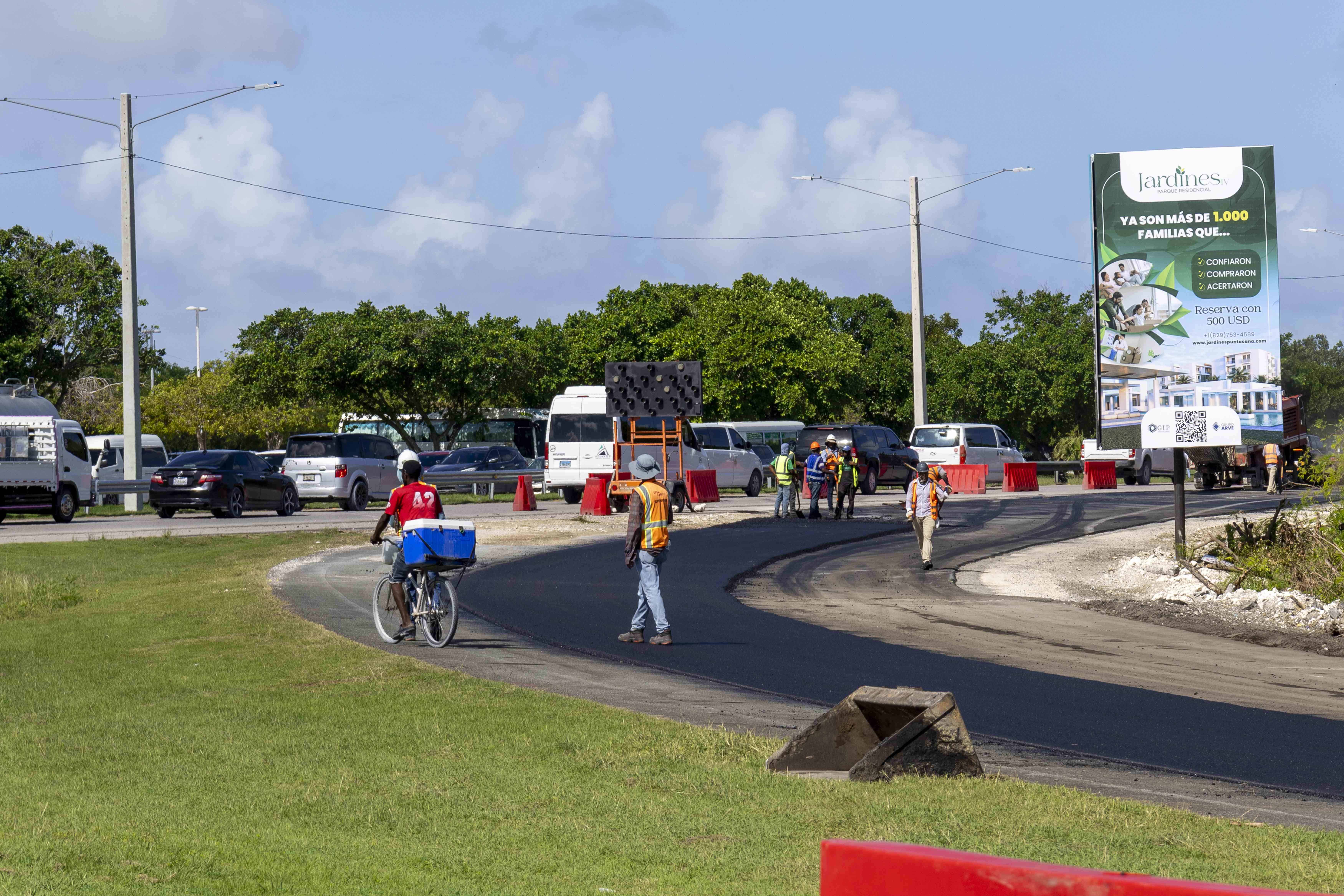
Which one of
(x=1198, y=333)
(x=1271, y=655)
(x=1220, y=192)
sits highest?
(x=1220, y=192)

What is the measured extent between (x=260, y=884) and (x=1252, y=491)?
35961 mm

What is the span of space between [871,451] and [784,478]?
1183cm

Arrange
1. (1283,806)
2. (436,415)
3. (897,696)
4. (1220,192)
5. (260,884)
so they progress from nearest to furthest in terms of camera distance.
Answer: (260,884), (1283,806), (897,696), (1220,192), (436,415)

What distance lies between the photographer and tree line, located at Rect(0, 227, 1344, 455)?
5056cm

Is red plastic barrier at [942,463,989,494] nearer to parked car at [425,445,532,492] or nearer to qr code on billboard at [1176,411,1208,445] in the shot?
parked car at [425,445,532,492]

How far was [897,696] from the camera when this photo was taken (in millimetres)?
7734

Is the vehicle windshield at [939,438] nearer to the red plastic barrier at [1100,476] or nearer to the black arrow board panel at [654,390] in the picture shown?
the red plastic barrier at [1100,476]

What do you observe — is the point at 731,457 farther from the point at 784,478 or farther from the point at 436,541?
the point at 436,541

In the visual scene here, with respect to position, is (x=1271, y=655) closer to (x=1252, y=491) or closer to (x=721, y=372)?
(x=1252, y=491)

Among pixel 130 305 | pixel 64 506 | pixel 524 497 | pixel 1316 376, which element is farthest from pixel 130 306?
pixel 1316 376

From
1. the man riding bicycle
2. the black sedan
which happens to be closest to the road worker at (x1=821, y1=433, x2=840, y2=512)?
the black sedan

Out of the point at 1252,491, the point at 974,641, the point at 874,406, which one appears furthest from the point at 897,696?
the point at 874,406

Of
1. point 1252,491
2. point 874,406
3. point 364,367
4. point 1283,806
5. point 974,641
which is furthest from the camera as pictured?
point 874,406

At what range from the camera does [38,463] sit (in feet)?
103
